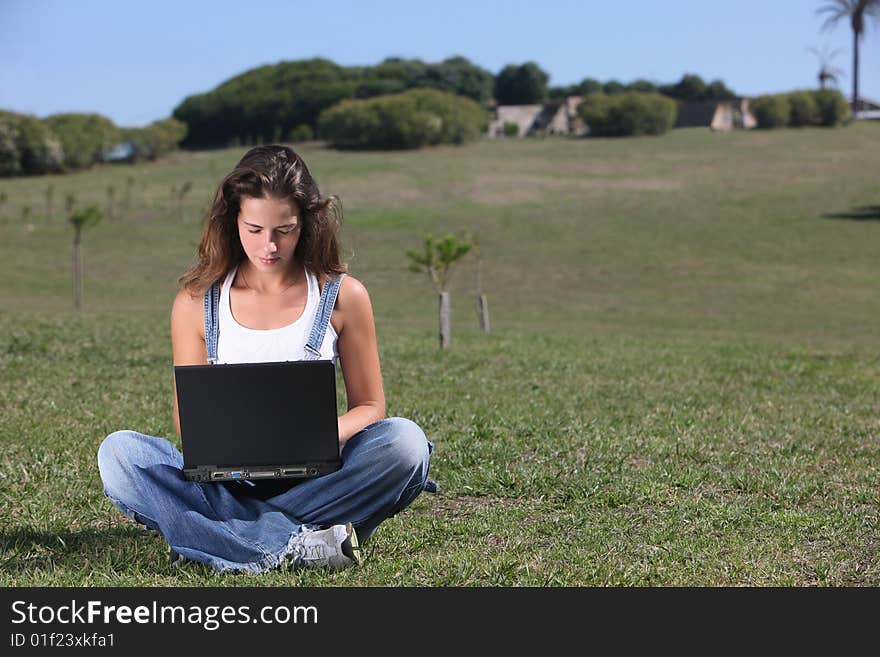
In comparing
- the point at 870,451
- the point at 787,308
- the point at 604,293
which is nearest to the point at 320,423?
the point at 870,451

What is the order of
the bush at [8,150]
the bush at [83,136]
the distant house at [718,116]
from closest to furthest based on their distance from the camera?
the bush at [8,150]
the bush at [83,136]
the distant house at [718,116]

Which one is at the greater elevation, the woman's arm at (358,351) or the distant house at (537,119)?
the distant house at (537,119)

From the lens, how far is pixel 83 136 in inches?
2958

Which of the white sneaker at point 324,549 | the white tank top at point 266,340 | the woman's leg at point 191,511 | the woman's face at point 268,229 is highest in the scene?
the woman's face at point 268,229

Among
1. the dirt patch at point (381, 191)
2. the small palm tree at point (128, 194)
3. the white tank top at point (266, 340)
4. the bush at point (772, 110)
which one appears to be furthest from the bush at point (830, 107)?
the white tank top at point (266, 340)

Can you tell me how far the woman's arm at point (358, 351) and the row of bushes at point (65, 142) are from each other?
7067cm

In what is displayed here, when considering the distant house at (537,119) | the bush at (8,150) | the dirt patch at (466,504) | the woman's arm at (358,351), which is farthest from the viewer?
the distant house at (537,119)

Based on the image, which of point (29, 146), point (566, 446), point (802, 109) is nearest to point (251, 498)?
point (566, 446)

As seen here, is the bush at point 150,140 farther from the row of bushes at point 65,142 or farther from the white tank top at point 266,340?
the white tank top at point 266,340

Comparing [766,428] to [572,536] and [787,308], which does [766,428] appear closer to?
[572,536]

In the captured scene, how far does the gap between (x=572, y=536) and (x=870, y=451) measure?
132 inches

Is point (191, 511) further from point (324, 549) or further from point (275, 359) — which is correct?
point (275, 359)

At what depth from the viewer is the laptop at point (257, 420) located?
4.08 m

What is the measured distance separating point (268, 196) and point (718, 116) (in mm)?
92946
